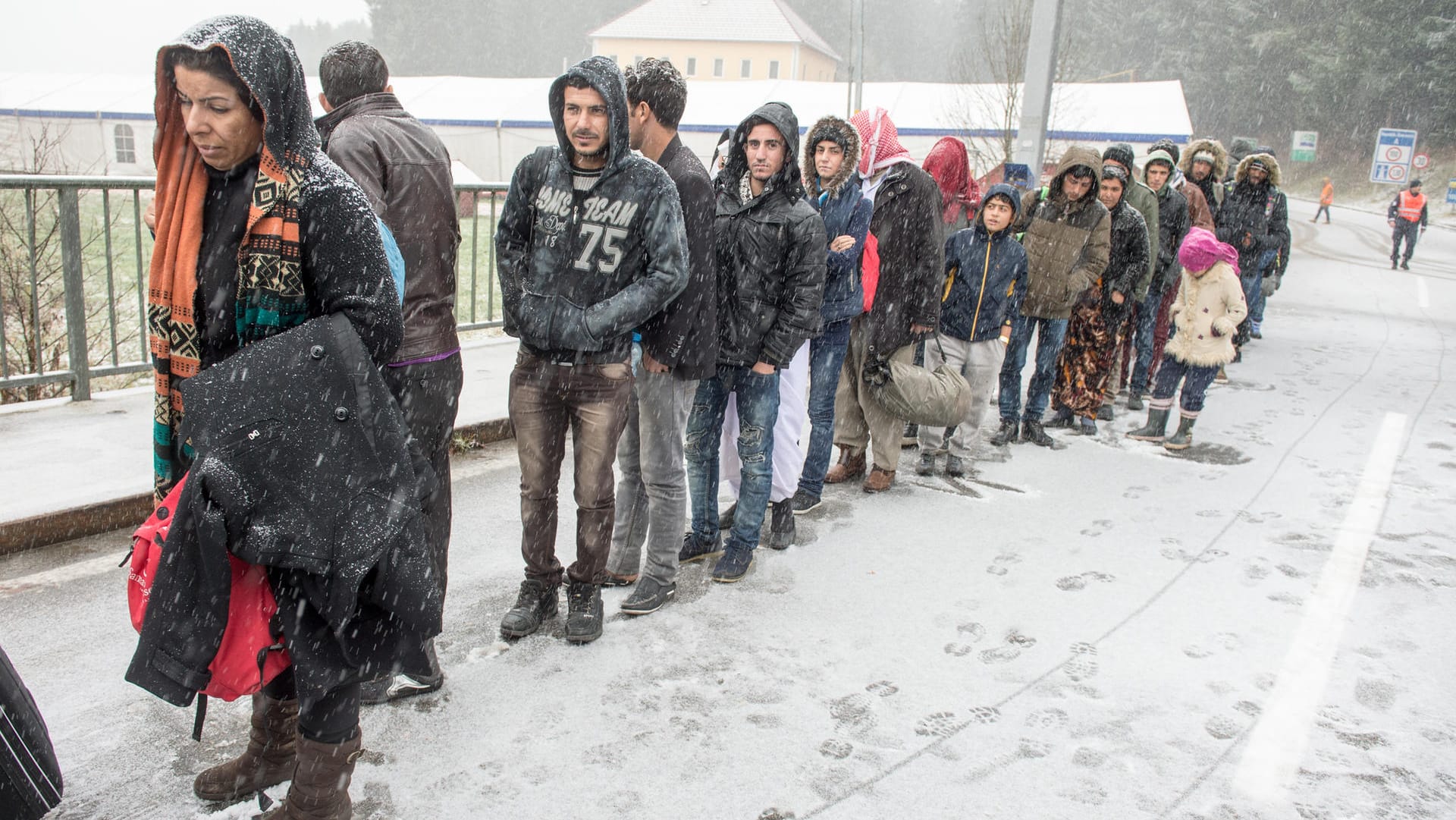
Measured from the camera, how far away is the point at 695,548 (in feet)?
14.9

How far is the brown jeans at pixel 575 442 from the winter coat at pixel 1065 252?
4023mm

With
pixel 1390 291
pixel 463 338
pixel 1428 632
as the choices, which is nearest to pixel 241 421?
pixel 1428 632

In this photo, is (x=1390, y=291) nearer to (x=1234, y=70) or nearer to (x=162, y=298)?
(x=162, y=298)

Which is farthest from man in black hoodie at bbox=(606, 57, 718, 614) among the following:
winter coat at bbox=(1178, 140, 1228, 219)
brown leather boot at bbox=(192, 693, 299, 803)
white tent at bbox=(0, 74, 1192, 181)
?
white tent at bbox=(0, 74, 1192, 181)

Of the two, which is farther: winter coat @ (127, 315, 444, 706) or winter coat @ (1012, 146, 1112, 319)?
winter coat @ (1012, 146, 1112, 319)

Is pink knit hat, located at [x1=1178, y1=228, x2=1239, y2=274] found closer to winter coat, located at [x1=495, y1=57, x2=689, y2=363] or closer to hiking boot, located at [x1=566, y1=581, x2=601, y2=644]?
winter coat, located at [x1=495, y1=57, x2=689, y2=363]

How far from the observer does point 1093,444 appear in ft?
22.8

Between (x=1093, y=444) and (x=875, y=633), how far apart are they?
3.69 meters

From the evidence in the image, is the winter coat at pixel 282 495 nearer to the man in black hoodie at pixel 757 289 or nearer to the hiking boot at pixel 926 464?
the man in black hoodie at pixel 757 289

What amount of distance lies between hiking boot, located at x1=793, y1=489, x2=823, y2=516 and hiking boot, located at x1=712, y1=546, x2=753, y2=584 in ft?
2.75

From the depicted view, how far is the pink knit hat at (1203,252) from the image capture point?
263 inches

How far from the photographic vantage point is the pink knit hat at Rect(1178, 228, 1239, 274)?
669 centimetres

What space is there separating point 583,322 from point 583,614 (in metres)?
1.10

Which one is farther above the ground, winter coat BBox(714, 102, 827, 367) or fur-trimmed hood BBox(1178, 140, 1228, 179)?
fur-trimmed hood BBox(1178, 140, 1228, 179)
